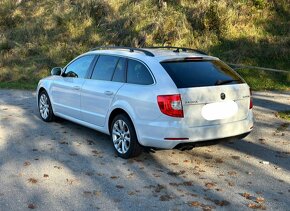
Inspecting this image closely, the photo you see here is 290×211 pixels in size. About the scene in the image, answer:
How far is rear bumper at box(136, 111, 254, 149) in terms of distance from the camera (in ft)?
18.9

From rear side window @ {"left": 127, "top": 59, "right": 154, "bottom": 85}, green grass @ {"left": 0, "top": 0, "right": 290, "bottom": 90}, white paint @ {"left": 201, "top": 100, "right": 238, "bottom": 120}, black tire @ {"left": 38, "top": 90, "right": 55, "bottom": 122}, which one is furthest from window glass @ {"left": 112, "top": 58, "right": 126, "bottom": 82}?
green grass @ {"left": 0, "top": 0, "right": 290, "bottom": 90}

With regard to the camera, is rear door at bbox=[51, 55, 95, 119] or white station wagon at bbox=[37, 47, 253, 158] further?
rear door at bbox=[51, 55, 95, 119]

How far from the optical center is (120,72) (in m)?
6.75

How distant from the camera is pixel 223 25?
16781 mm

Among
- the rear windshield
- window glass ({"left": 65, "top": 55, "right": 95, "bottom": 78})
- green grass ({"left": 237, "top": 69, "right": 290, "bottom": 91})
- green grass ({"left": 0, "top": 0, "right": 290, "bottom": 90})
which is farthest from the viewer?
green grass ({"left": 0, "top": 0, "right": 290, "bottom": 90})

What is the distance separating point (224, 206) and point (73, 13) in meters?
17.6

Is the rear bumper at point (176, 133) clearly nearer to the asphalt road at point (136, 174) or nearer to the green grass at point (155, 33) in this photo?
the asphalt road at point (136, 174)

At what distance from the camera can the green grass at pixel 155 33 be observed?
50.0 feet

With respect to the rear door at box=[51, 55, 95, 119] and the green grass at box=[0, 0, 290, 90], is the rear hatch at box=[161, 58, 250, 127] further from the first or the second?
the green grass at box=[0, 0, 290, 90]

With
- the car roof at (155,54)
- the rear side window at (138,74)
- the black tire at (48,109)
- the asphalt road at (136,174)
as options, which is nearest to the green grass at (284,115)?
the asphalt road at (136,174)

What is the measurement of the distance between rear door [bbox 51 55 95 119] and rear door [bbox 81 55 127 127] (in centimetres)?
25

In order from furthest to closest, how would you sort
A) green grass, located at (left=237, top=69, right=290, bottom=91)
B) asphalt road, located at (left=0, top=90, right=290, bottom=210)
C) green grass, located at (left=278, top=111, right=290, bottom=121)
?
green grass, located at (left=237, top=69, right=290, bottom=91)
green grass, located at (left=278, top=111, right=290, bottom=121)
asphalt road, located at (left=0, top=90, right=290, bottom=210)

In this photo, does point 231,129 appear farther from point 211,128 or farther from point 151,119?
point 151,119

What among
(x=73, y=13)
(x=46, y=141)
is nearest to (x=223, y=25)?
(x=73, y=13)
